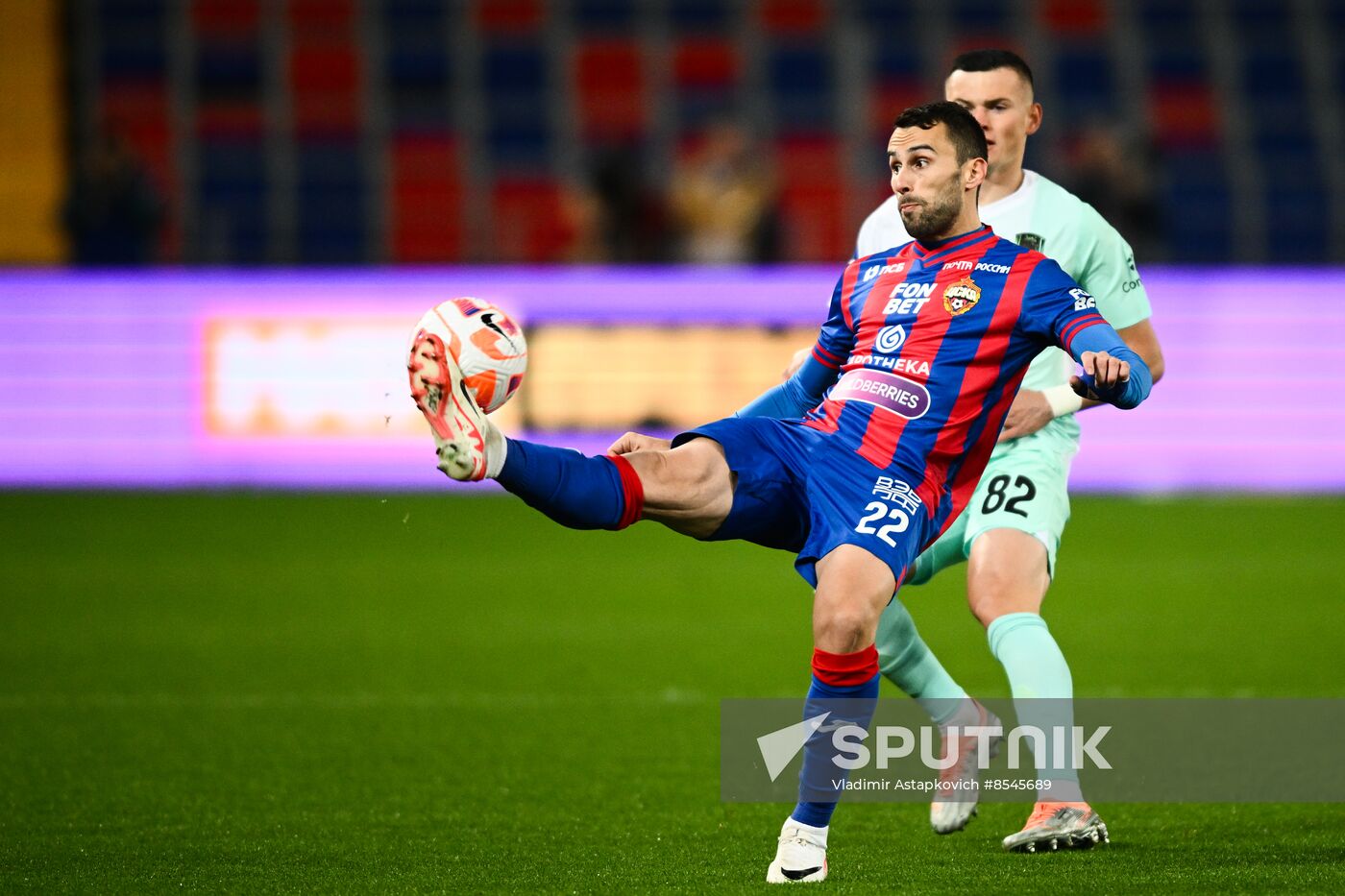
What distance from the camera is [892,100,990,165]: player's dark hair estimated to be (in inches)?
180

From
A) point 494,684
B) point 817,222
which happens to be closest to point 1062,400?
point 494,684

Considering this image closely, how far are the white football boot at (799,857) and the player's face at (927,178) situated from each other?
4.72ft

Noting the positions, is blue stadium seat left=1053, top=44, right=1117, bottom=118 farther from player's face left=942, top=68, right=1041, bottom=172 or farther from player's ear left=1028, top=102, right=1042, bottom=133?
player's face left=942, top=68, right=1041, bottom=172

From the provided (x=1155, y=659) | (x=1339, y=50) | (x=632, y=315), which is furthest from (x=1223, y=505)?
(x=1339, y=50)

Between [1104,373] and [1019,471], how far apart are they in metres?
0.91

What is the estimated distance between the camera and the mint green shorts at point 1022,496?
4.99 m

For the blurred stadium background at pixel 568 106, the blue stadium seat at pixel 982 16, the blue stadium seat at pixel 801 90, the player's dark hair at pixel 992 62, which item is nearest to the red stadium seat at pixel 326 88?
the blurred stadium background at pixel 568 106

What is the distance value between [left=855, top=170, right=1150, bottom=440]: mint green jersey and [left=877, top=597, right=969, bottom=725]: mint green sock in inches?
26.3

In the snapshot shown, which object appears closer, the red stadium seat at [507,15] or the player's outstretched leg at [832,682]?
the player's outstretched leg at [832,682]

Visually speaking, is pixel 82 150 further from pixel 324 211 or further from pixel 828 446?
pixel 828 446

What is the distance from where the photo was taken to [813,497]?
447 centimetres

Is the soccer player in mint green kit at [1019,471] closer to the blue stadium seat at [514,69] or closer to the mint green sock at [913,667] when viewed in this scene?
the mint green sock at [913,667]

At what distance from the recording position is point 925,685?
528cm

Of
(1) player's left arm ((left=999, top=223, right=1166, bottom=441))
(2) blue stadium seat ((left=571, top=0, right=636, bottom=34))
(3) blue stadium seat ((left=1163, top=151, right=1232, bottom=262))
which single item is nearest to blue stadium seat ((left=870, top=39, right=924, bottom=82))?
(2) blue stadium seat ((left=571, top=0, right=636, bottom=34))
